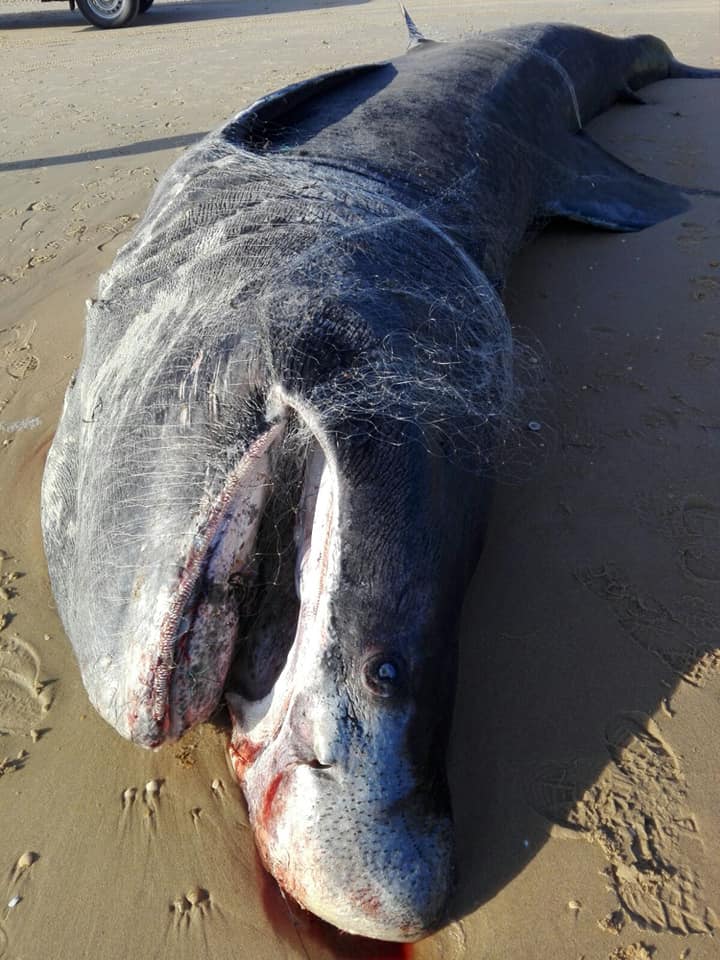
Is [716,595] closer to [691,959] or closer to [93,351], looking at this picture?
[691,959]

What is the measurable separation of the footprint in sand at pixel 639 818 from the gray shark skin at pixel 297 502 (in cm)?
48

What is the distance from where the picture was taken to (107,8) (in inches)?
484

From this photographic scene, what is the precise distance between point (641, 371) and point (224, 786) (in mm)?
2583

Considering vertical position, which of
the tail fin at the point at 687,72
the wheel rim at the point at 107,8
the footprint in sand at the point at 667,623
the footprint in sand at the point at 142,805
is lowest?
the tail fin at the point at 687,72

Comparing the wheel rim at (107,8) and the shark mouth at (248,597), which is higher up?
the shark mouth at (248,597)

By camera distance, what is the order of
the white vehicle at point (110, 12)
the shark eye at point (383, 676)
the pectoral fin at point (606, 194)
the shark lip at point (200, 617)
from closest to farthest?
the shark eye at point (383, 676) < the shark lip at point (200, 617) < the pectoral fin at point (606, 194) < the white vehicle at point (110, 12)

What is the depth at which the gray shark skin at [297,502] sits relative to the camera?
1616mm

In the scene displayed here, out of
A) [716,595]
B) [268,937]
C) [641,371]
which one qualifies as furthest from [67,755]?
[641,371]

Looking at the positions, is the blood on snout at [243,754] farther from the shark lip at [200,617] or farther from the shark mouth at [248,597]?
the shark lip at [200,617]

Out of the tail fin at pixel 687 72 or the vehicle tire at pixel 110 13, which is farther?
the vehicle tire at pixel 110 13

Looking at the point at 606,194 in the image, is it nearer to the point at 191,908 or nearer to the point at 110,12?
the point at 191,908

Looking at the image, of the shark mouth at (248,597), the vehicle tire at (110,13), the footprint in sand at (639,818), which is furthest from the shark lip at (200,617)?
the vehicle tire at (110,13)

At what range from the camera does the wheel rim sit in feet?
40.0

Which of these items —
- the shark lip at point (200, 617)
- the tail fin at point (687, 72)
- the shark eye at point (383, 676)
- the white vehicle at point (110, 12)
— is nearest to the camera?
the shark eye at point (383, 676)
